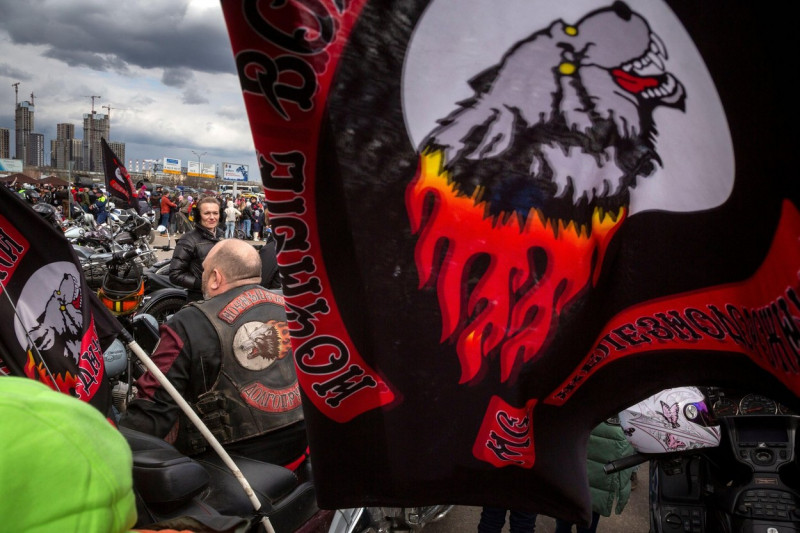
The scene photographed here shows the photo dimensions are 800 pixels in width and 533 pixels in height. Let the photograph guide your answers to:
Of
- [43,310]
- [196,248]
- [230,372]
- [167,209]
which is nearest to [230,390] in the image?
[230,372]

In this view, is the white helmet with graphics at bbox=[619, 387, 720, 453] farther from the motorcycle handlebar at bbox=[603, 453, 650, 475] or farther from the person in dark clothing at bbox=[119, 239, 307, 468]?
the person in dark clothing at bbox=[119, 239, 307, 468]

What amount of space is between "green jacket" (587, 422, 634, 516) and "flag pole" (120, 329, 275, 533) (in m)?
1.80

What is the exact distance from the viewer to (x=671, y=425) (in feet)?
9.00

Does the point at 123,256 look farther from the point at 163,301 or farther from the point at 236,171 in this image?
the point at 236,171

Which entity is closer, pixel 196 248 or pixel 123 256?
pixel 123 256

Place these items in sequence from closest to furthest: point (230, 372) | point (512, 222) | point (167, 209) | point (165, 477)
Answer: point (512, 222) → point (165, 477) → point (230, 372) → point (167, 209)

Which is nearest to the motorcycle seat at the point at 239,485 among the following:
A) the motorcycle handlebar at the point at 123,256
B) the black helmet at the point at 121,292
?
the black helmet at the point at 121,292

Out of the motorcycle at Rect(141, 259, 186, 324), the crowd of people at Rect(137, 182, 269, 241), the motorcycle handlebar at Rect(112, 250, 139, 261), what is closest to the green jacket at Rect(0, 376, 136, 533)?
the motorcycle handlebar at Rect(112, 250, 139, 261)

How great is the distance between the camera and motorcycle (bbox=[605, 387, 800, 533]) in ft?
8.63

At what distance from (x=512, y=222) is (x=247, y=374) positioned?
1.79m

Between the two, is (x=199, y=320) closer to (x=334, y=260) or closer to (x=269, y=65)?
(x=334, y=260)

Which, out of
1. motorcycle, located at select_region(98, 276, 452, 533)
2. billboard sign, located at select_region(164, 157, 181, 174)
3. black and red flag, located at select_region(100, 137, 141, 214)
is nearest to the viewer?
motorcycle, located at select_region(98, 276, 452, 533)

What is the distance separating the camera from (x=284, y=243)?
3.83 feet

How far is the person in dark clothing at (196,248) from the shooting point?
5.80 metres
